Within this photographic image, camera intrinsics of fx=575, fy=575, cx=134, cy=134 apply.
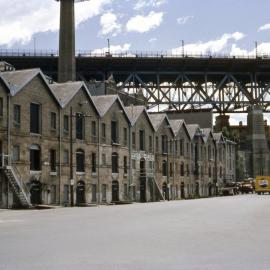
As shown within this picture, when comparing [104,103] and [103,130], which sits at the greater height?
[104,103]

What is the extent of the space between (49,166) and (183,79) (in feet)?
227

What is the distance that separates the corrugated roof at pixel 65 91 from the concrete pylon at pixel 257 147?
65449mm

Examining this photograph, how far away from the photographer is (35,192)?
48.7 meters

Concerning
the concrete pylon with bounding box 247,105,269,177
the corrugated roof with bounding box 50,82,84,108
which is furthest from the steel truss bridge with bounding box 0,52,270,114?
the corrugated roof with bounding box 50,82,84,108

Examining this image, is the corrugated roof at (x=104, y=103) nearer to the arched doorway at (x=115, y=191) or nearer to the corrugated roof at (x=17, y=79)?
the arched doorway at (x=115, y=191)

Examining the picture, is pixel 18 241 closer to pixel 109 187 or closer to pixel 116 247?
pixel 116 247

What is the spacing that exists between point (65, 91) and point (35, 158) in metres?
9.04

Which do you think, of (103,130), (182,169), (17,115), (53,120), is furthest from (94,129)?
(182,169)

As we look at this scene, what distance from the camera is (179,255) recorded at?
12.9m

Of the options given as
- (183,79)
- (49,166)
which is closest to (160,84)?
(183,79)

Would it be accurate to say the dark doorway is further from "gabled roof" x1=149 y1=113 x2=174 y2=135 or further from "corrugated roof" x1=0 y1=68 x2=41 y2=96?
"gabled roof" x1=149 y1=113 x2=174 y2=135

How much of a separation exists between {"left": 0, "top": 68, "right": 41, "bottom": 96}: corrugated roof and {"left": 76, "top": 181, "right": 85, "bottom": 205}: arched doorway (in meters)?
12.3

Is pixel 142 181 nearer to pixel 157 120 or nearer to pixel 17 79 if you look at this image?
pixel 157 120

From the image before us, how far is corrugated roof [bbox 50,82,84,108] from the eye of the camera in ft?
176
